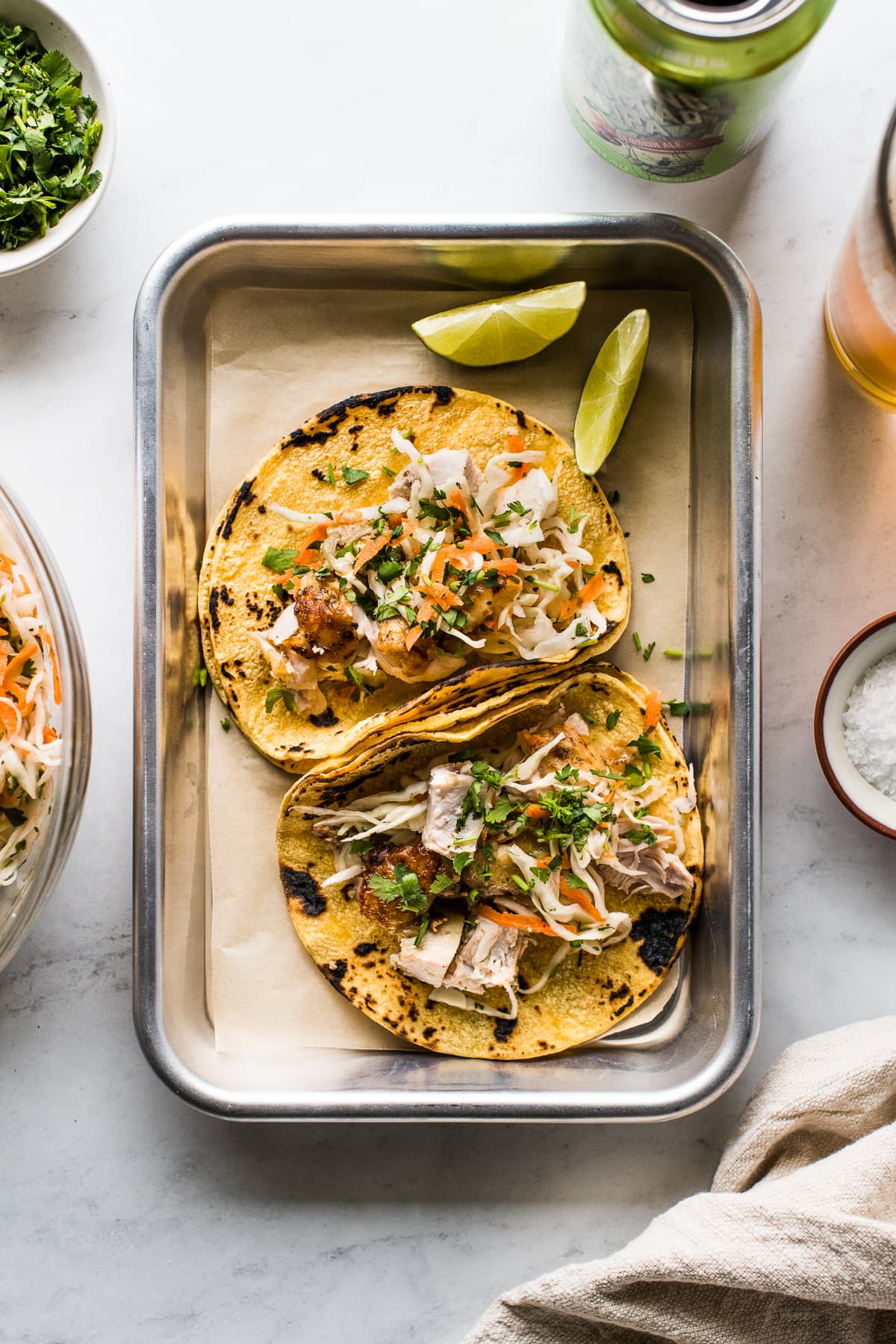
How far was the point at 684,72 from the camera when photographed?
2188 millimetres

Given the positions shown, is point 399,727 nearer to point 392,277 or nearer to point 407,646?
point 407,646

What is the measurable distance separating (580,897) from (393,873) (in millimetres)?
476

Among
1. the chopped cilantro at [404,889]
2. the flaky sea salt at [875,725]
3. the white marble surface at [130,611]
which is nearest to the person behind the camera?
the chopped cilantro at [404,889]

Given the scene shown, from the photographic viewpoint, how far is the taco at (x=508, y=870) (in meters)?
2.60

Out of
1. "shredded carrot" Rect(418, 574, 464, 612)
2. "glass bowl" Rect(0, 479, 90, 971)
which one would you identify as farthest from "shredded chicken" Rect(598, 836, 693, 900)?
"glass bowl" Rect(0, 479, 90, 971)

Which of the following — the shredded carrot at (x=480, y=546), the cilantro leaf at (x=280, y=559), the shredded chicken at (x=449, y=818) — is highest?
the shredded carrot at (x=480, y=546)

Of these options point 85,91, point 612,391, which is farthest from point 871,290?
point 85,91

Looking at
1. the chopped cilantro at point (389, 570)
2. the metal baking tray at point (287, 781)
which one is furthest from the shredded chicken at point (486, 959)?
the chopped cilantro at point (389, 570)

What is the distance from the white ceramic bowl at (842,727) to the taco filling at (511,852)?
379mm

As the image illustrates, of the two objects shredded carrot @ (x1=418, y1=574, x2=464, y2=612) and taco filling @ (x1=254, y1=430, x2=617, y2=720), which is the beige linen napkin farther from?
shredded carrot @ (x1=418, y1=574, x2=464, y2=612)

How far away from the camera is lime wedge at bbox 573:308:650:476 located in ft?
8.92

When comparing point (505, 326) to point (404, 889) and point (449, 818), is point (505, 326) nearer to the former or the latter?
point (449, 818)

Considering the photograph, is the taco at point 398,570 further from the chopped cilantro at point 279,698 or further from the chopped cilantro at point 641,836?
the chopped cilantro at point 641,836

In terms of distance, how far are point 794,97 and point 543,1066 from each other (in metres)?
2.69
